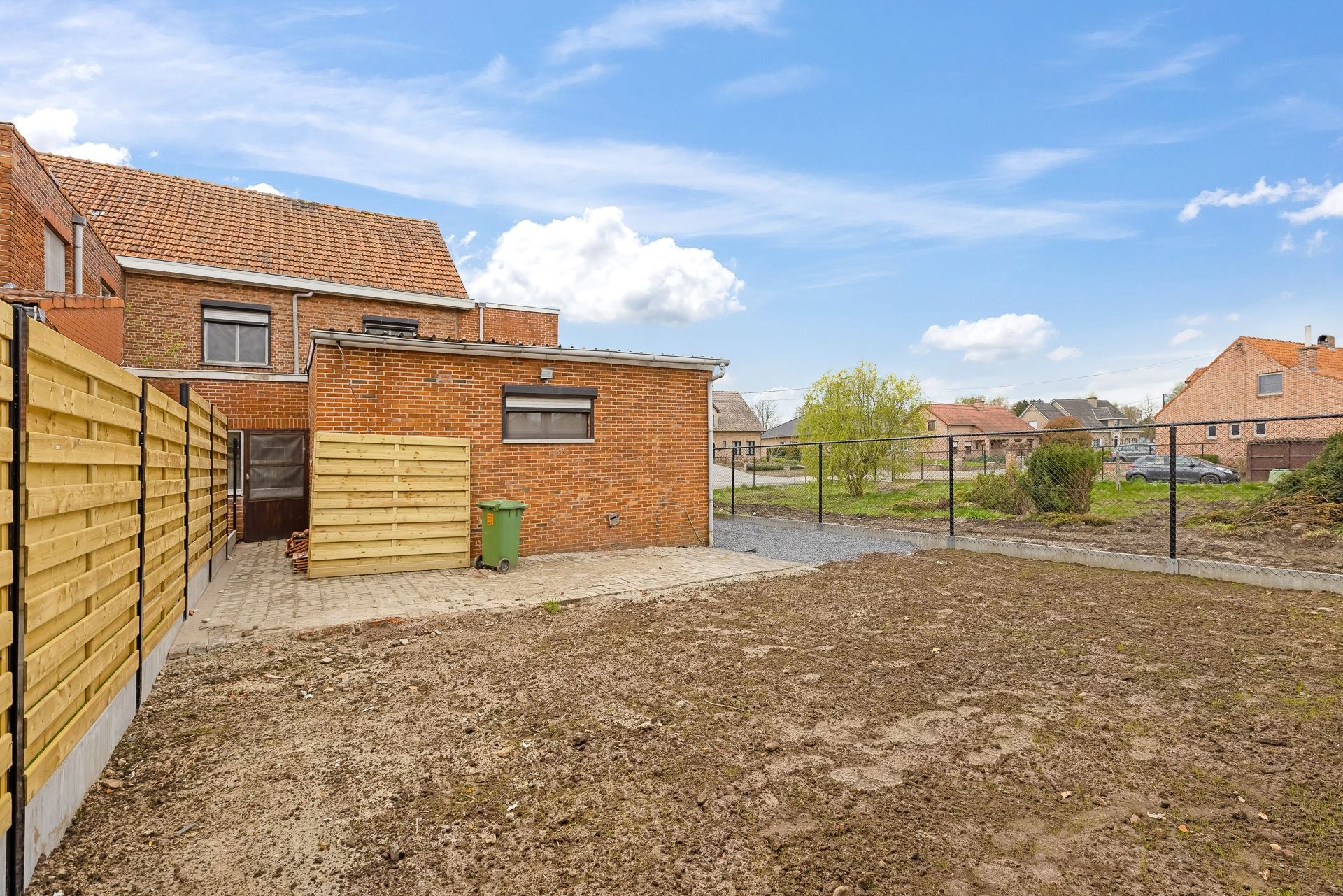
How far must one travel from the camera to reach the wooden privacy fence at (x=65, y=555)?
2.03 metres

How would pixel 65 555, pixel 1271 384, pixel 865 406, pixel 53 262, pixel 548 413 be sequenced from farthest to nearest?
1. pixel 1271 384
2. pixel 865 406
3. pixel 53 262
4. pixel 548 413
5. pixel 65 555

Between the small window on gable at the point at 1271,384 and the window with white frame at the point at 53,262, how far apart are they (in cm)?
4542

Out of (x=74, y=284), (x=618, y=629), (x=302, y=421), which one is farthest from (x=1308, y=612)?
(x=74, y=284)

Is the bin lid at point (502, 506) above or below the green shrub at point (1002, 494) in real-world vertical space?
above

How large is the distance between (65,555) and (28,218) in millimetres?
10287

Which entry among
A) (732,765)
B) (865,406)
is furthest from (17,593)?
(865,406)

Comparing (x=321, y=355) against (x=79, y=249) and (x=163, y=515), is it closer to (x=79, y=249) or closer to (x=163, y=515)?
(x=163, y=515)

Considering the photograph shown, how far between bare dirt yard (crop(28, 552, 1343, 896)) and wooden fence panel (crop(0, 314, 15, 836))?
72 cm

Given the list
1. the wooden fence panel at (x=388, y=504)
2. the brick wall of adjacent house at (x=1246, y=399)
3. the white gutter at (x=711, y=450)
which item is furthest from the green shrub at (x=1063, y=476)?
the brick wall of adjacent house at (x=1246, y=399)

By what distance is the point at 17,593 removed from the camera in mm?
2039

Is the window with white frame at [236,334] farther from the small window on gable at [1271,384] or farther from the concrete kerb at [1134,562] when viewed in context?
the small window on gable at [1271,384]

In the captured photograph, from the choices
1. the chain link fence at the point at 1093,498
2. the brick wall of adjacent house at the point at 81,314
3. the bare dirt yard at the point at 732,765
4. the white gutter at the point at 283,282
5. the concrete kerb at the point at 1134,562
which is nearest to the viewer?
the bare dirt yard at the point at 732,765

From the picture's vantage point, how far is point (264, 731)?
12.3ft

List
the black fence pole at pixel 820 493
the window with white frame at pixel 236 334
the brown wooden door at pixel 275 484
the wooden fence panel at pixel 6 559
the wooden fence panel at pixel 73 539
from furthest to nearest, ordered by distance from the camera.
→ the window with white frame at pixel 236 334 → the black fence pole at pixel 820 493 → the brown wooden door at pixel 275 484 → the wooden fence panel at pixel 73 539 → the wooden fence panel at pixel 6 559
